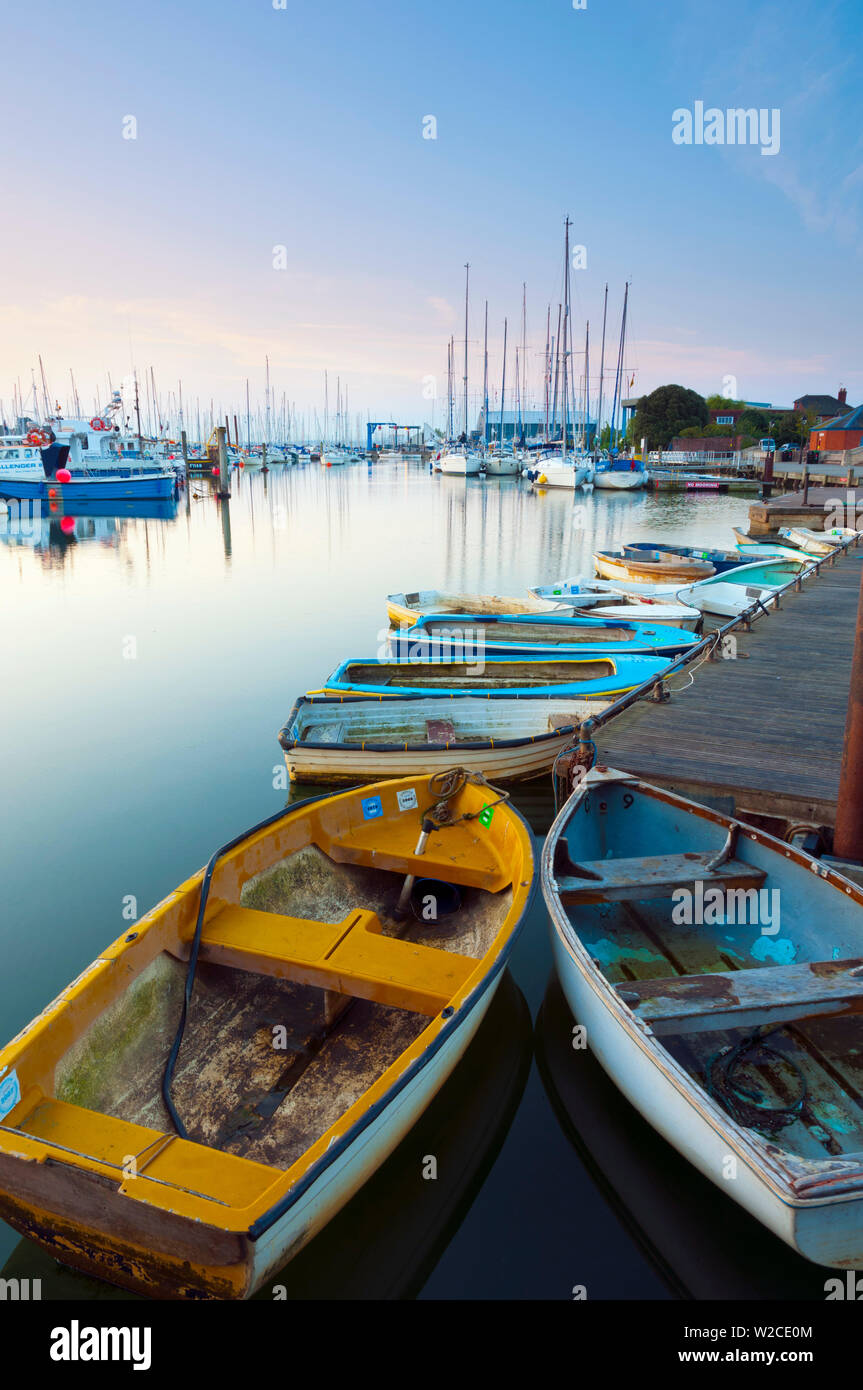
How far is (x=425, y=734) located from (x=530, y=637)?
5.09m

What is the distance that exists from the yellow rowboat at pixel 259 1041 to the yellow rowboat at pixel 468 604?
10.2 m

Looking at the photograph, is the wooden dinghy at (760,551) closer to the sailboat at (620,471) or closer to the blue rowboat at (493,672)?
the blue rowboat at (493,672)

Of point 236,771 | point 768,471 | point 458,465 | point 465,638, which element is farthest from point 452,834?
point 458,465

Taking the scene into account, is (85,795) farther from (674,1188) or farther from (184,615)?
(184,615)

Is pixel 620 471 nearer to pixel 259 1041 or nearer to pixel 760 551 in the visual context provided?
pixel 760 551

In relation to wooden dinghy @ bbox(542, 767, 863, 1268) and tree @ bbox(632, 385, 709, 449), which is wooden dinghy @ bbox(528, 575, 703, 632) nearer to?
wooden dinghy @ bbox(542, 767, 863, 1268)

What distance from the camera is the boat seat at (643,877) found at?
5.59 m

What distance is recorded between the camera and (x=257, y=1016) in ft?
17.8

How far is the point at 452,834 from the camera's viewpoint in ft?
22.7

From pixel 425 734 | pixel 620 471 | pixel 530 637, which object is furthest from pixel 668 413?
pixel 425 734

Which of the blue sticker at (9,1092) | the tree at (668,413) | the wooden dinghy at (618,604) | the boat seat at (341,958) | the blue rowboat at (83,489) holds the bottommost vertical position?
the boat seat at (341,958)

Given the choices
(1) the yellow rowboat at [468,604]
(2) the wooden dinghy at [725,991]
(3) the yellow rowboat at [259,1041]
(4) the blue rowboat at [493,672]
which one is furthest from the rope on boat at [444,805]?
(1) the yellow rowboat at [468,604]
